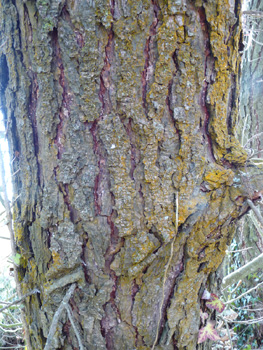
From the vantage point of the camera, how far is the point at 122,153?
926mm

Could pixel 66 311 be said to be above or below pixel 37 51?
below

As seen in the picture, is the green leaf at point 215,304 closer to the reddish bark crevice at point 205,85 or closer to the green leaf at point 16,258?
the reddish bark crevice at point 205,85

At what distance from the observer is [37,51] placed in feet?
2.93

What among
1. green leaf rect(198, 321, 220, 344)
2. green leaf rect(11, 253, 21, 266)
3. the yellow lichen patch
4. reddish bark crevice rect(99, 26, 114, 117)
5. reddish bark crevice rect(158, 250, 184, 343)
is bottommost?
green leaf rect(198, 321, 220, 344)

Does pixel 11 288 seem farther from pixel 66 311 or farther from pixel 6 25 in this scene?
pixel 6 25

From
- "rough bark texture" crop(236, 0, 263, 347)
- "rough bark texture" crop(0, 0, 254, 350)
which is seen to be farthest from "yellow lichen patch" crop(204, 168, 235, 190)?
→ "rough bark texture" crop(236, 0, 263, 347)

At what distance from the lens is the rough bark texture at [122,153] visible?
2.89 ft

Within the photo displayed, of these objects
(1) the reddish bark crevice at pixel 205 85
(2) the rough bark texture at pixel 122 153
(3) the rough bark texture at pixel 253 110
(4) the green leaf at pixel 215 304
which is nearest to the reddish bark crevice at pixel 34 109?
(2) the rough bark texture at pixel 122 153

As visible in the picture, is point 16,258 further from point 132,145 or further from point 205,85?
point 205,85

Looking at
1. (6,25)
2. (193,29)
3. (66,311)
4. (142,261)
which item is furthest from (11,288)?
(193,29)

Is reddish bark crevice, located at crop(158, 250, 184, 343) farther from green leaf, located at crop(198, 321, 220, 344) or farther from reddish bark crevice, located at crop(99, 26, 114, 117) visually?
reddish bark crevice, located at crop(99, 26, 114, 117)

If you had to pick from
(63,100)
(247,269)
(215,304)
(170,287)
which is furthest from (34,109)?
(247,269)

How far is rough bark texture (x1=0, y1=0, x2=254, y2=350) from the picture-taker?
882 mm

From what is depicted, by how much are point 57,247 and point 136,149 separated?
0.49 meters
